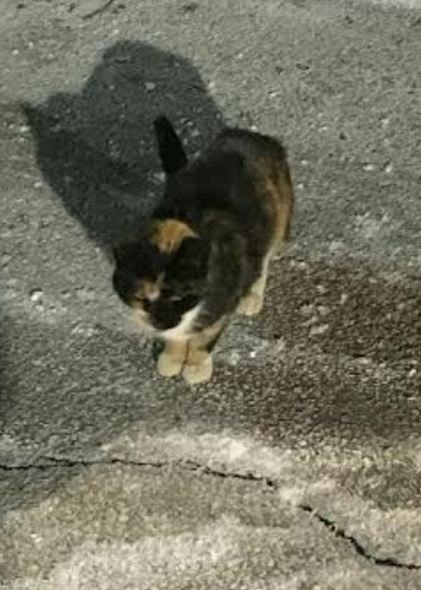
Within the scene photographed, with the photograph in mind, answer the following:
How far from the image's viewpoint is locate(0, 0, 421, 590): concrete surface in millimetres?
3566

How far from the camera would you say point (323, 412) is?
12.7ft

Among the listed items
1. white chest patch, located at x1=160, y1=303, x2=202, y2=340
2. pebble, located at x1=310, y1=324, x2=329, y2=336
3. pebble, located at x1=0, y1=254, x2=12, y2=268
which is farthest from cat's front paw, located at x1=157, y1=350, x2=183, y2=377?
pebble, located at x1=0, y1=254, x2=12, y2=268

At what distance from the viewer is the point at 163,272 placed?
3252 millimetres

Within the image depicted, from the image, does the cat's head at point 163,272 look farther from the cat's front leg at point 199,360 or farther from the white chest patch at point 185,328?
the cat's front leg at point 199,360

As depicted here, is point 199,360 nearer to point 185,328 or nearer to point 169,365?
point 169,365

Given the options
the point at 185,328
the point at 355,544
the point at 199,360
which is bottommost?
the point at 355,544

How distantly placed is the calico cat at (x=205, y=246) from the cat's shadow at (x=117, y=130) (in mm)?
445

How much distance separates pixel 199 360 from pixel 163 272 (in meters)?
0.68

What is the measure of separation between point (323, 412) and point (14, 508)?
93 cm

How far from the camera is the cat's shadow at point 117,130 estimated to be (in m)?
4.45

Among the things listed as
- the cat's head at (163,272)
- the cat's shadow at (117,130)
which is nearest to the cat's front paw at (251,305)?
the cat's shadow at (117,130)

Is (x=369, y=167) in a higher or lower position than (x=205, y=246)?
lower

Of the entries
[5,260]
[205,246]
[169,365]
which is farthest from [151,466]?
[5,260]

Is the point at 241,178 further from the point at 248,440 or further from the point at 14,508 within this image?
the point at 14,508
